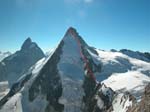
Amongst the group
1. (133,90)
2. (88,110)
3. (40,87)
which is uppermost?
(40,87)

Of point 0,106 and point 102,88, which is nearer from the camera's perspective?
point 102,88

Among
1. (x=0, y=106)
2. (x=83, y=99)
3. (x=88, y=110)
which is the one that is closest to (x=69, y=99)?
(x=83, y=99)

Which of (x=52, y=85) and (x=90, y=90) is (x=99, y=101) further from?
(x=52, y=85)

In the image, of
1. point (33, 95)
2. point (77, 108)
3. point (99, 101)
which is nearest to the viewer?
point (99, 101)

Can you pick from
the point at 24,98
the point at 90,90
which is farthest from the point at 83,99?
the point at 24,98

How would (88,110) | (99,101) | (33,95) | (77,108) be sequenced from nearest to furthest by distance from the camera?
(99,101) → (88,110) → (77,108) → (33,95)

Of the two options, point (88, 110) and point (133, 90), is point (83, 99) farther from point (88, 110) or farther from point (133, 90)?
point (133, 90)

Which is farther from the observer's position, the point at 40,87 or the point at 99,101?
the point at 40,87

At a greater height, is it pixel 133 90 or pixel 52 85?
pixel 52 85

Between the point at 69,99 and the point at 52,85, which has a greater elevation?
the point at 52,85
